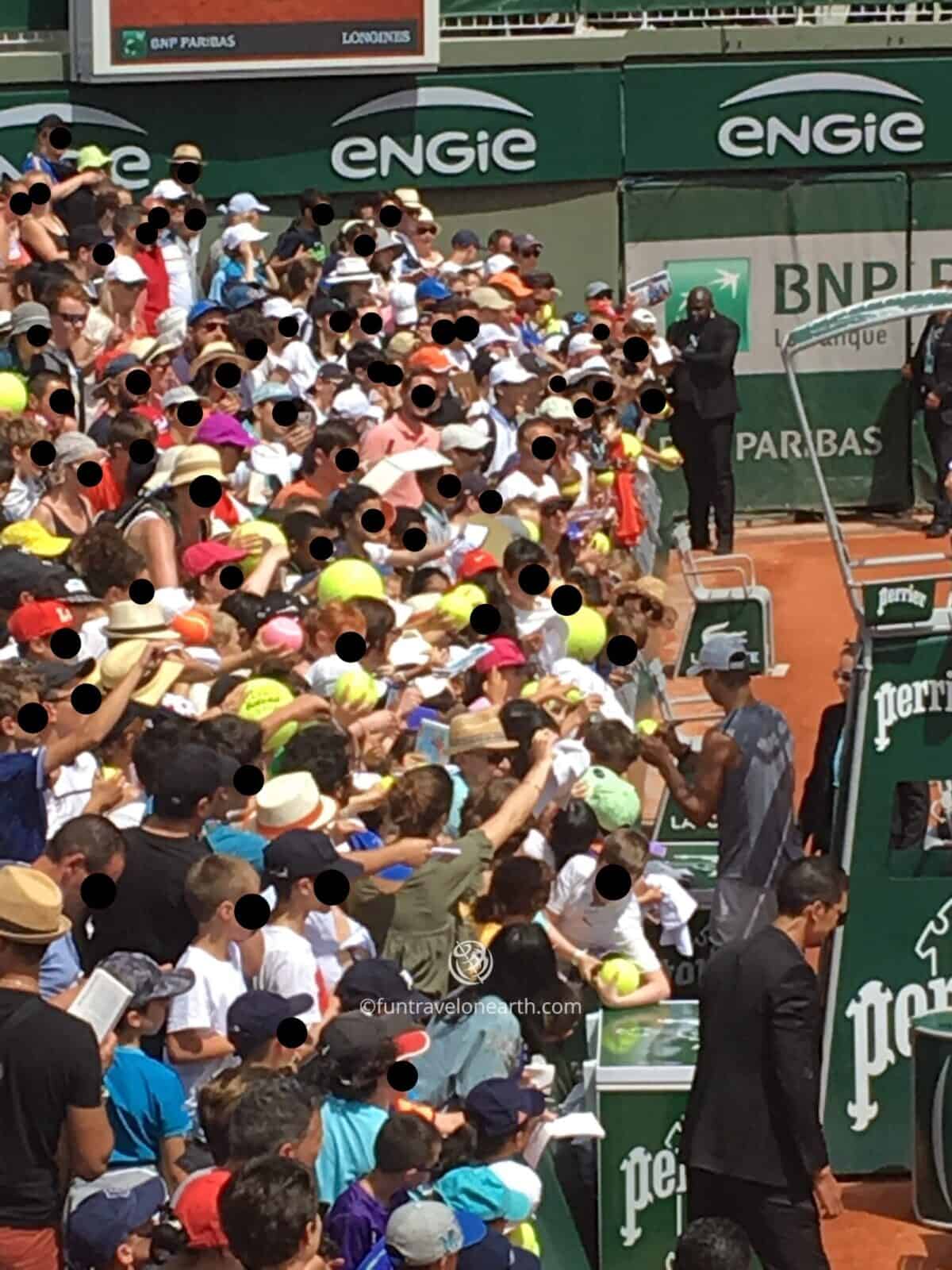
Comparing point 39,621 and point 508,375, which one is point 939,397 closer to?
point 508,375

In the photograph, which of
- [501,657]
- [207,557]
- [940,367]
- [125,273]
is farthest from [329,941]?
[940,367]

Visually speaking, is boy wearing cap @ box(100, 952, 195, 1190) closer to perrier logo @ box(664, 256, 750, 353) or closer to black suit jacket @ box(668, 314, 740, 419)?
black suit jacket @ box(668, 314, 740, 419)

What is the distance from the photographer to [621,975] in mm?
7145

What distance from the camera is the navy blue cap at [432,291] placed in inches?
534

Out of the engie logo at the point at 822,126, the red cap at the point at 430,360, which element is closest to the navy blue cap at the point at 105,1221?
the red cap at the point at 430,360

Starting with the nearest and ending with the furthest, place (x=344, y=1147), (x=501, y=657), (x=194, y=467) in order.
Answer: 1. (x=344, y=1147)
2. (x=501, y=657)
3. (x=194, y=467)

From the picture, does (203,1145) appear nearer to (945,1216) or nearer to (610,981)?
(610,981)

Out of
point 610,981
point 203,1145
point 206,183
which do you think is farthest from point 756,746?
point 206,183

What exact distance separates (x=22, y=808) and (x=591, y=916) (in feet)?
5.69

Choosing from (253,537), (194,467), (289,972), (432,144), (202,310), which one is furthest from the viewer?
(432,144)

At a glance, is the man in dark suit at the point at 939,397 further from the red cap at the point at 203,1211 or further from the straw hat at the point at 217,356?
the red cap at the point at 203,1211

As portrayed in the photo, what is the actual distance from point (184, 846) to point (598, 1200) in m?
1.51

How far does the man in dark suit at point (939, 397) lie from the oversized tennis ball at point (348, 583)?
1107 centimetres

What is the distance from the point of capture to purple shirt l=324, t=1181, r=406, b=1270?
5.05 metres
